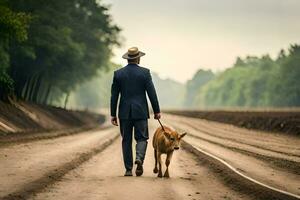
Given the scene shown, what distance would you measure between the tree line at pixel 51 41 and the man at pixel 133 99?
17854 mm

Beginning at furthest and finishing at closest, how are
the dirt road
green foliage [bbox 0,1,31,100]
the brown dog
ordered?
green foliage [bbox 0,1,31,100], the brown dog, the dirt road

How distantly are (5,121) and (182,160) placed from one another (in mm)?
18068

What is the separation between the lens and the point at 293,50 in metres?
126

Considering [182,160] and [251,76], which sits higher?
[251,76]

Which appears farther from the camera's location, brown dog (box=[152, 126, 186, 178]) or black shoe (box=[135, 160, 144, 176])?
black shoe (box=[135, 160, 144, 176])

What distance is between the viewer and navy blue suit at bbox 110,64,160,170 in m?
12.0

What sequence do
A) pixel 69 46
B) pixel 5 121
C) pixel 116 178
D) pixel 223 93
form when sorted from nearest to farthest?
pixel 116 178
pixel 5 121
pixel 69 46
pixel 223 93

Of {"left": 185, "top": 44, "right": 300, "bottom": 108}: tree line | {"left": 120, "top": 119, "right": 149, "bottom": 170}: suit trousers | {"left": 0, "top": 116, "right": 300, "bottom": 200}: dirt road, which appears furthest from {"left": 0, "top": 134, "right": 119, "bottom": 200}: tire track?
{"left": 185, "top": 44, "right": 300, "bottom": 108}: tree line

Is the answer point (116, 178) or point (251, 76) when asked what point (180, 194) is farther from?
point (251, 76)

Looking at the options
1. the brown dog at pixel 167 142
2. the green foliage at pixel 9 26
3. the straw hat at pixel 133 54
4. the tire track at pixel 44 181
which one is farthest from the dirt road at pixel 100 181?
the green foliage at pixel 9 26

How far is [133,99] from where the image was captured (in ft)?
39.7

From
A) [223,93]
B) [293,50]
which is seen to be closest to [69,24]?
[293,50]

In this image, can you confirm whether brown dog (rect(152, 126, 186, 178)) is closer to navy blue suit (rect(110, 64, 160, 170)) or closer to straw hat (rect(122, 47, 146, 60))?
navy blue suit (rect(110, 64, 160, 170))

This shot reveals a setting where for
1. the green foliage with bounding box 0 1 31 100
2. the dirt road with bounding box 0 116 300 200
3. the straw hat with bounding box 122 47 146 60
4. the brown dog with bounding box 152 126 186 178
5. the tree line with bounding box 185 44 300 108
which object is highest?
the tree line with bounding box 185 44 300 108
